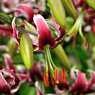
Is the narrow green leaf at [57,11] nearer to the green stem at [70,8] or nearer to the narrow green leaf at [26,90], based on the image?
the green stem at [70,8]

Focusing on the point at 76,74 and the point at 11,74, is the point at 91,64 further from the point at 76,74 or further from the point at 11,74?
the point at 11,74

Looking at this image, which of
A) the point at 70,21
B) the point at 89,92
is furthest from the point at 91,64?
the point at 70,21

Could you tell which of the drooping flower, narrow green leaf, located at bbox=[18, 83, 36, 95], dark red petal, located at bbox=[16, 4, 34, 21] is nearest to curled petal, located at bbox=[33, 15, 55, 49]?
the drooping flower

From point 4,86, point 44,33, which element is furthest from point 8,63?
point 44,33

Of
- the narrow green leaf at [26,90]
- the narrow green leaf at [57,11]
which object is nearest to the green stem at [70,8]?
the narrow green leaf at [57,11]

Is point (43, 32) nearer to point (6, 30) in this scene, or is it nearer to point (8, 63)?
point (6, 30)

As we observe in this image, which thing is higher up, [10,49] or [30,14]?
[30,14]
